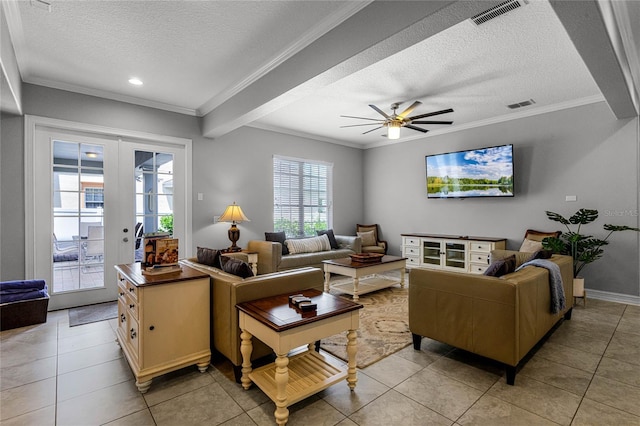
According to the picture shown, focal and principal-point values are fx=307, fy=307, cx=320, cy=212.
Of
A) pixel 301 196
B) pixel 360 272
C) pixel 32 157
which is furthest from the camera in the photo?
pixel 301 196

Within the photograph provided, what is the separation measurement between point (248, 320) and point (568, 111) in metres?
5.37

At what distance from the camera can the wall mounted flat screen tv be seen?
507 centimetres

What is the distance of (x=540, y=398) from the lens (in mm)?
2041

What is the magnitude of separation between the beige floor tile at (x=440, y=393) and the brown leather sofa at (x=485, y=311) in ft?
1.02

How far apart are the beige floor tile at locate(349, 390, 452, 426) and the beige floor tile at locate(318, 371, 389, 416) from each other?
5cm

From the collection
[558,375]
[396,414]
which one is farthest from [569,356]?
[396,414]

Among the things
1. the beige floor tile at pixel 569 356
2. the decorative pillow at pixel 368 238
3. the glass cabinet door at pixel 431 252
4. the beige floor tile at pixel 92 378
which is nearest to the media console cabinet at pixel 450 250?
the glass cabinet door at pixel 431 252

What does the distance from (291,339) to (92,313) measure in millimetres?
3241

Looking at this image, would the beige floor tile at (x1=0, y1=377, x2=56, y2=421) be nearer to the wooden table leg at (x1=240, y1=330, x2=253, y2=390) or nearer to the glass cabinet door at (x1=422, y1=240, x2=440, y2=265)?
the wooden table leg at (x1=240, y1=330, x2=253, y2=390)

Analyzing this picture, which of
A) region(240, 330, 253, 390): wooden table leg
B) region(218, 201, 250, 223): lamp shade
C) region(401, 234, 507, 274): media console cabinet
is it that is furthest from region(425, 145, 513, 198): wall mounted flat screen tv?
region(240, 330, 253, 390): wooden table leg

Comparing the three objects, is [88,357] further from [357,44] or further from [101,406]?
[357,44]

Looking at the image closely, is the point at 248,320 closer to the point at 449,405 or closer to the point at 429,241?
the point at 449,405

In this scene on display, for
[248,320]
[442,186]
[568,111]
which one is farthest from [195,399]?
[568,111]

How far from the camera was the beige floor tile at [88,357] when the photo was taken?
8.16 ft
